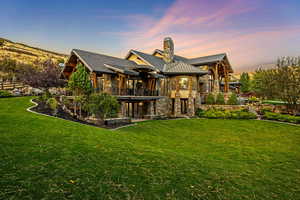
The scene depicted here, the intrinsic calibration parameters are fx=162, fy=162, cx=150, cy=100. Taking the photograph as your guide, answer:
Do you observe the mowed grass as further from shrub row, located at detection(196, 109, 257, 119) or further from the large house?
the large house

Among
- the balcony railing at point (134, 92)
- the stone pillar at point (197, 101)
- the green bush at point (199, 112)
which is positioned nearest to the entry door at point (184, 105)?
the stone pillar at point (197, 101)

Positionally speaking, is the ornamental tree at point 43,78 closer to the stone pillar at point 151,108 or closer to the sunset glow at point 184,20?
the sunset glow at point 184,20

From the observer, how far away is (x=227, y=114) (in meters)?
21.4

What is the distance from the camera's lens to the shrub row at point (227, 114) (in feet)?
68.3

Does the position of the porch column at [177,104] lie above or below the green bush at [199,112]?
above

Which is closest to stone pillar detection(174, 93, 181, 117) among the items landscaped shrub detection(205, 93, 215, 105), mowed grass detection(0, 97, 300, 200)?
landscaped shrub detection(205, 93, 215, 105)

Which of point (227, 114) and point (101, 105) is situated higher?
point (101, 105)

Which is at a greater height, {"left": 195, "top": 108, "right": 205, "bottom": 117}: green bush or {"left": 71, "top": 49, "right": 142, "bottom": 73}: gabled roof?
{"left": 71, "top": 49, "right": 142, "bottom": 73}: gabled roof

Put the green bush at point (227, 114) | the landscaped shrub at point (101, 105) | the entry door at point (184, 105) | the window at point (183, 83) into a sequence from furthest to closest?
the entry door at point (184, 105), the window at point (183, 83), the green bush at point (227, 114), the landscaped shrub at point (101, 105)

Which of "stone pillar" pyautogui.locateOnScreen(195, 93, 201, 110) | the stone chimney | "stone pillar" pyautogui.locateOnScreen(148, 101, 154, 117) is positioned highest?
the stone chimney

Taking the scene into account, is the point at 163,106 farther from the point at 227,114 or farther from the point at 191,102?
the point at 227,114

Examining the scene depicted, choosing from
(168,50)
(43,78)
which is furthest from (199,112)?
(43,78)

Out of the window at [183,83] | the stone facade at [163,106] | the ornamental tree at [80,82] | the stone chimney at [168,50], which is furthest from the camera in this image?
the stone chimney at [168,50]

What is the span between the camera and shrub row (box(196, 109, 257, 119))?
20.8 m
